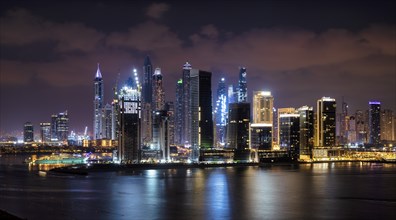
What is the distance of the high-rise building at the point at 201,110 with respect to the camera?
4614 inches

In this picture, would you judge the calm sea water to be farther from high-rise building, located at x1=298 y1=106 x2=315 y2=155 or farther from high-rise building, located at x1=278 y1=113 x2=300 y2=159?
high-rise building, located at x1=298 y1=106 x2=315 y2=155

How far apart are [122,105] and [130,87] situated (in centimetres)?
847

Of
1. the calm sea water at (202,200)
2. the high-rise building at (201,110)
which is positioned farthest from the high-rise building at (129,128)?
the calm sea water at (202,200)

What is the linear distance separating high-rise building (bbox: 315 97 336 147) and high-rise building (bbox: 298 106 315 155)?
29.0 ft

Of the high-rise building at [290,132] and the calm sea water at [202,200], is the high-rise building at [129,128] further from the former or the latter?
the calm sea water at [202,200]

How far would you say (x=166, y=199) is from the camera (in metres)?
42.0

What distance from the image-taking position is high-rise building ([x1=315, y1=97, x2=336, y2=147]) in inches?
5374

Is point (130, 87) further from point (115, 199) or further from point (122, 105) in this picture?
point (115, 199)

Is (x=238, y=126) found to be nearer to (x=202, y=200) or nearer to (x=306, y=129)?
(x=306, y=129)

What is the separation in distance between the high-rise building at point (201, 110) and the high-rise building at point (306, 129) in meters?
20.7

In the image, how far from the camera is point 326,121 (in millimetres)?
136500

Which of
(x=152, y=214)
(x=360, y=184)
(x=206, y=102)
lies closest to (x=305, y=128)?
(x=206, y=102)

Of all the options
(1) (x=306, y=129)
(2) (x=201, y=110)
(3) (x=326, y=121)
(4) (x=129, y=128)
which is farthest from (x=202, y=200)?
(3) (x=326, y=121)

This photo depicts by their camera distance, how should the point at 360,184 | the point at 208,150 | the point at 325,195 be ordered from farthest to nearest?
1. the point at 208,150
2. the point at 360,184
3. the point at 325,195
